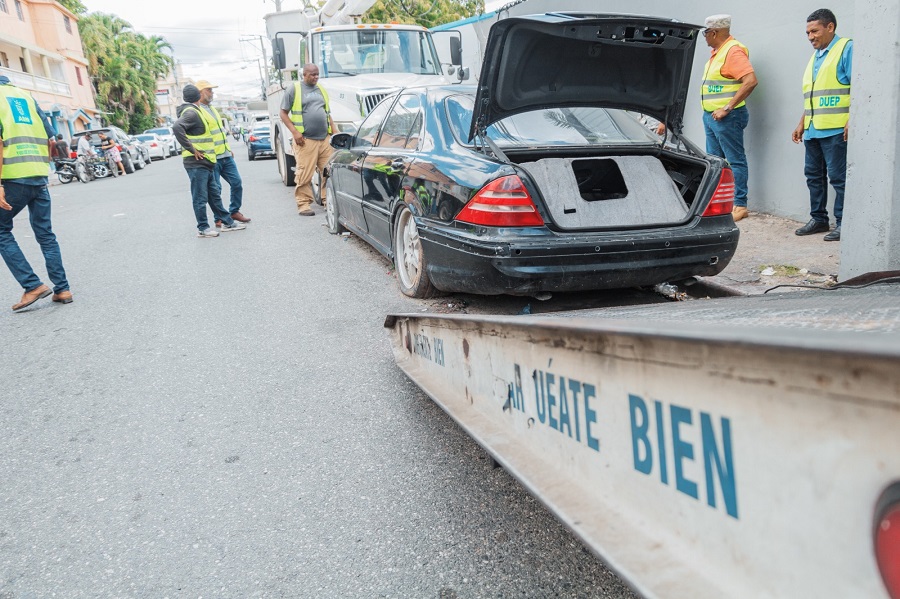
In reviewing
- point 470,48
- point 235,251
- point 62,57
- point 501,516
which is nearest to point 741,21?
point 235,251

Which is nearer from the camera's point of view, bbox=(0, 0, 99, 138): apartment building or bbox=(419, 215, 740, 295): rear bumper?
bbox=(419, 215, 740, 295): rear bumper

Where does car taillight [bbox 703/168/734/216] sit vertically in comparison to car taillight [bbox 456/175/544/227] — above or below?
below

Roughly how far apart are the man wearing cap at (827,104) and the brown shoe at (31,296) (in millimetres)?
6653

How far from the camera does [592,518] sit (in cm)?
158

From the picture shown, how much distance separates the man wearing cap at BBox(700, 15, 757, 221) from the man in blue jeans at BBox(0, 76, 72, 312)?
6.21 m

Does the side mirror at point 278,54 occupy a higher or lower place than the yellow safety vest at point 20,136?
higher

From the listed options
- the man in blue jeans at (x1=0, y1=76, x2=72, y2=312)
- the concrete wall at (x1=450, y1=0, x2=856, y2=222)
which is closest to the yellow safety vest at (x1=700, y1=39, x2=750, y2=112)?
the concrete wall at (x1=450, y1=0, x2=856, y2=222)

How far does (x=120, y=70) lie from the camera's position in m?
54.8

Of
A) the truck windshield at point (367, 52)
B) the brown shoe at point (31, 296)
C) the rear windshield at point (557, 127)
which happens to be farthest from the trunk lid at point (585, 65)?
the truck windshield at point (367, 52)

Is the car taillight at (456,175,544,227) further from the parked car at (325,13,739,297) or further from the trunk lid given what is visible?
the trunk lid

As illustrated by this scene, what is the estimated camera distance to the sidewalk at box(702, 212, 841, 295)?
4.86 m

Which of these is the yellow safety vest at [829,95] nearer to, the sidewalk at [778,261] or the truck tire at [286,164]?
the sidewalk at [778,261]

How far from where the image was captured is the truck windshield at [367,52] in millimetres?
10352

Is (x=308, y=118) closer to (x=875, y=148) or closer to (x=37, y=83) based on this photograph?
(x=875, y=148)
